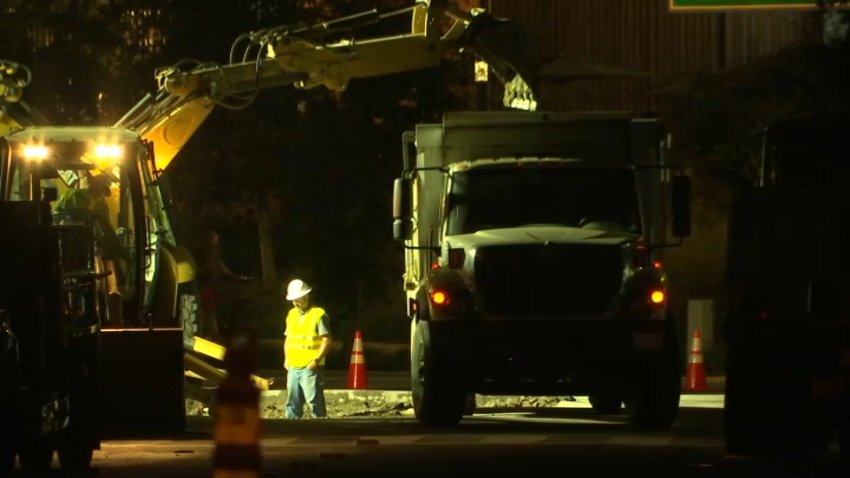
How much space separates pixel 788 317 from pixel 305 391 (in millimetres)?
10317

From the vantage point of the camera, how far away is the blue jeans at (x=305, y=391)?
79.7 ft

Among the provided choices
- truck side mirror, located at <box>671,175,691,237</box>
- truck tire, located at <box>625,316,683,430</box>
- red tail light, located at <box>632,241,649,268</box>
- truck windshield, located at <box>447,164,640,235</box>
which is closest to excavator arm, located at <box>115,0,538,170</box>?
truck windshield, located at <box>447,164,640,235</box>

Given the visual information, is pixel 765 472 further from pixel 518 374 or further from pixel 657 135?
pixel 657 135

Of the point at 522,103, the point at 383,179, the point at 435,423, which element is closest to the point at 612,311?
the point at 435,423

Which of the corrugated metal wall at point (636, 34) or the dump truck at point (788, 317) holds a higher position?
the corrugated metal wall at point (636, 34)

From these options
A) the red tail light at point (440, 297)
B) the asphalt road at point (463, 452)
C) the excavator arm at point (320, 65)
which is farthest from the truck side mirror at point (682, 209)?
the excavator arm at point (320, 65)

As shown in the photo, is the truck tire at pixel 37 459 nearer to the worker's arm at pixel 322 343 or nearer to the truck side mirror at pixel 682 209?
the truck side mirror at pixel 682 209

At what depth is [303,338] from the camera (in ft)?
80.4

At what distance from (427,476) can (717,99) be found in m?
24.1

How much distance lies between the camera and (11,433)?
13.4 m

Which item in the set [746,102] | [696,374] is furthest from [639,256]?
[746,102]

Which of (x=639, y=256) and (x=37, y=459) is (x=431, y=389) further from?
(x=37, y=459)

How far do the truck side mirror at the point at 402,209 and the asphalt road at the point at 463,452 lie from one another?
6.13 ft

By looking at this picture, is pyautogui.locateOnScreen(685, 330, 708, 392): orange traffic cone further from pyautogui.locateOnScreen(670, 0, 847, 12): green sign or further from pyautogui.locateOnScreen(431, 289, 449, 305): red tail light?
pyautogui.locateOnScreen(431, 289, 449, 305): red tail light
